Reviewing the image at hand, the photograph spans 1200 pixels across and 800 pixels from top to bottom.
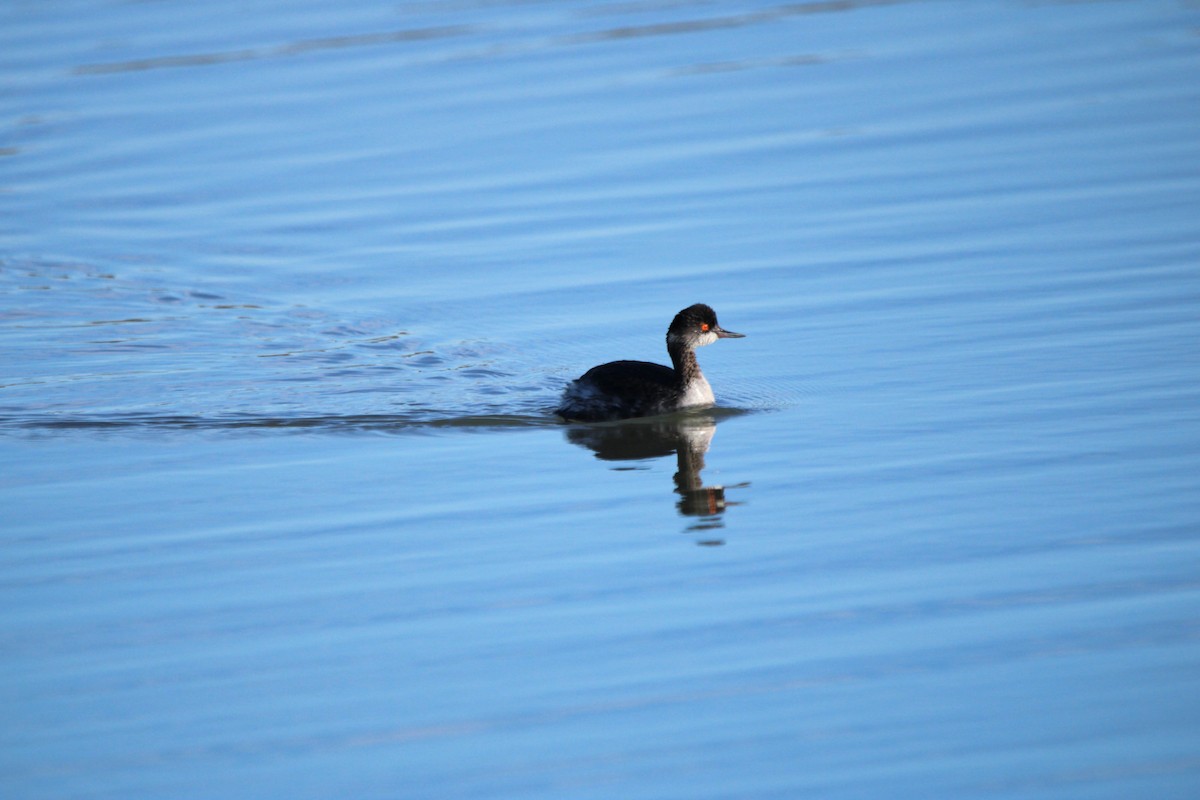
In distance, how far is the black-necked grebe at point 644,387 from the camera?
1108 centimetres

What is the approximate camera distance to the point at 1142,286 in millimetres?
12625

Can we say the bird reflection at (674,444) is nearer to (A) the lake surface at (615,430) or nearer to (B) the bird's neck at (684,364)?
(A) the lake surface at (615,430)

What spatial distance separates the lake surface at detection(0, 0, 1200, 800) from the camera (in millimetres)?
6453

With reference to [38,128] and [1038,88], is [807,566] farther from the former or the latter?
[38,128]

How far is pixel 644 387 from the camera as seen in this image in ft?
36.6

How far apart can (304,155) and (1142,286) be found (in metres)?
10.1

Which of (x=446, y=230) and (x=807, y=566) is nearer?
(x=807, y=566)

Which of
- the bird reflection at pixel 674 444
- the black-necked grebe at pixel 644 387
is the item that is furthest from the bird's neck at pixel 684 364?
the bird reflection at pixel 674 444

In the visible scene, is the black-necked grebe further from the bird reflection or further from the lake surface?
the lake surface

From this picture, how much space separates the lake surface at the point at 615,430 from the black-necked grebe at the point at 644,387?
30 cm

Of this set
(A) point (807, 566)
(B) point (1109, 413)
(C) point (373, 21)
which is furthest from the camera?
(C) point (373, 21)

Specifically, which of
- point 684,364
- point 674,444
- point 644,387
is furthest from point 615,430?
point 684,364

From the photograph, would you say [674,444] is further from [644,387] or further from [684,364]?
[684,364]

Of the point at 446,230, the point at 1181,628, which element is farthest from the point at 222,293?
the point at 1181,628
